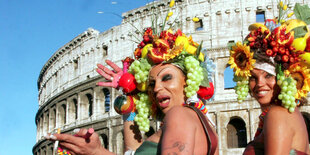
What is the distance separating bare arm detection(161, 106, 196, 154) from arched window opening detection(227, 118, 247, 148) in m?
20.0

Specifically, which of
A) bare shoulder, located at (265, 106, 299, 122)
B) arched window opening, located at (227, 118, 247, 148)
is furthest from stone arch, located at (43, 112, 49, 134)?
bare shoulder, located at (265, 106, 299, 122)

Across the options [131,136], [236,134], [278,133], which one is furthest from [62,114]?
[278,133]

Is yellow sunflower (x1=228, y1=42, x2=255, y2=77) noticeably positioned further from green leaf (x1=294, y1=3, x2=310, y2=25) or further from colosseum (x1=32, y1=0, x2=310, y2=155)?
colosseum (x1=32, y1=0, x2=310, y2=155)

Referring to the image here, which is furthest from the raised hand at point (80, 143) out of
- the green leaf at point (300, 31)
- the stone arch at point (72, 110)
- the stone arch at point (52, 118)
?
the stone arch at point (52, 118)

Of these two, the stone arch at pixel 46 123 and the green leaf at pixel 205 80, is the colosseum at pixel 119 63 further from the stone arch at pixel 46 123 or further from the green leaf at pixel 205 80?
the green leaf at pixel 205 80

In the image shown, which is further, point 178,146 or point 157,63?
point 157,63

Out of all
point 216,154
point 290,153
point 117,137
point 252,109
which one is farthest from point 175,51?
point 117,137

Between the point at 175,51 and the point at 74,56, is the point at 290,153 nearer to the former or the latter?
the point at 175,51

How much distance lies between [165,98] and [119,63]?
78.6ft

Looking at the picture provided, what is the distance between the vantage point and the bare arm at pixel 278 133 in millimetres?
3031

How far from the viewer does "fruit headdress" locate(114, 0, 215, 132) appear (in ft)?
11.7

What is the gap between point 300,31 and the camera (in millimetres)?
3648

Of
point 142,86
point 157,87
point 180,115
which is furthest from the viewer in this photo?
point 142,86

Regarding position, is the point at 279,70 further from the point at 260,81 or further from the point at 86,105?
the point at 86,105
